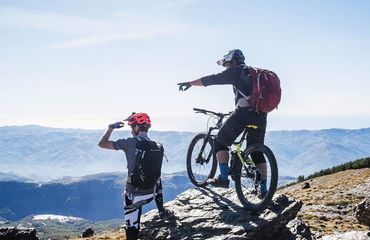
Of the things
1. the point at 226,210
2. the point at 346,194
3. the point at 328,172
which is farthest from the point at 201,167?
the point at 328,172

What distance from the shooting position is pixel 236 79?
11391 millimetres

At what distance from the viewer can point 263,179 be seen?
Result: 36.4ft

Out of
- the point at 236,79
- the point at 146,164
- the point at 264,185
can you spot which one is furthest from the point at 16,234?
the point at 236,79

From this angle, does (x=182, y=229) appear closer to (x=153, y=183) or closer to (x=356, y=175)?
(x=153, y=183)

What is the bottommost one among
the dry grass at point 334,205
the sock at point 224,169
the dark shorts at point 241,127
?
the dry grass at point 334,205

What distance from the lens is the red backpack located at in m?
11.0

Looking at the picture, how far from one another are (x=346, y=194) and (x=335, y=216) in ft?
23.4

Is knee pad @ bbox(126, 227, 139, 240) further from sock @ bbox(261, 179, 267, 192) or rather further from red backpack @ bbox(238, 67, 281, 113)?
red backpack @ bbox(238, 67, 281, 113)

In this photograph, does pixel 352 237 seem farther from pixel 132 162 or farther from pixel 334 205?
pixel 334 205

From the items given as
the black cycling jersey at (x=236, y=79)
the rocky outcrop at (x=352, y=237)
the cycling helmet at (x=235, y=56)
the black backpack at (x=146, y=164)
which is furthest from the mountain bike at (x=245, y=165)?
the rocky outcrop at (x=352, y=237)

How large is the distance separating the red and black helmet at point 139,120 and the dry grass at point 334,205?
1009cm

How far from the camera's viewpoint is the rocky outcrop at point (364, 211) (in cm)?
1739

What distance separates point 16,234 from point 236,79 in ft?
35.2

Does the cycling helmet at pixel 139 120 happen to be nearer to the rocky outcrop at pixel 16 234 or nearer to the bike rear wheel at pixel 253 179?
the bike rear wheel at pixel 253 179
